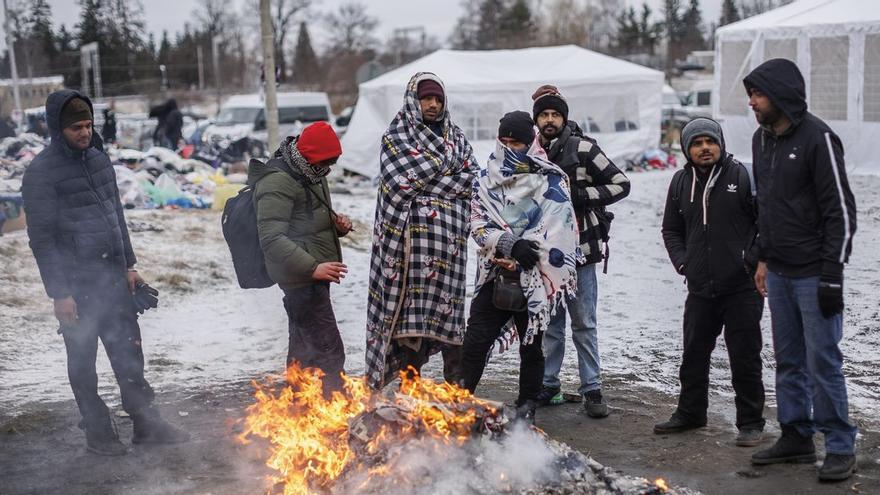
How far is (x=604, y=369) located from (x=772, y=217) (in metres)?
2.30

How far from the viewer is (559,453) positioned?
396 cm

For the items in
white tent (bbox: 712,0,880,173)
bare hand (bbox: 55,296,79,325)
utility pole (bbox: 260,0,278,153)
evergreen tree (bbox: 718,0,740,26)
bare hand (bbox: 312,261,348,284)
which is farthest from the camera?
evergreen tree (bbox: 718,0,740,26)

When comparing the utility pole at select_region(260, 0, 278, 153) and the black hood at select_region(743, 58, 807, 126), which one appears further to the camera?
the utility pole at select_region(260, 0, 278, 153)

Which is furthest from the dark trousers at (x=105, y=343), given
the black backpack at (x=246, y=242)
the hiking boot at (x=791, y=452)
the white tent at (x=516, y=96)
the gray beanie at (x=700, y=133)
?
the white tent at (x=516, y=96)

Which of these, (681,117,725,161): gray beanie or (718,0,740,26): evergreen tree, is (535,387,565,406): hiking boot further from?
(718,0,740,26): evergreen tree

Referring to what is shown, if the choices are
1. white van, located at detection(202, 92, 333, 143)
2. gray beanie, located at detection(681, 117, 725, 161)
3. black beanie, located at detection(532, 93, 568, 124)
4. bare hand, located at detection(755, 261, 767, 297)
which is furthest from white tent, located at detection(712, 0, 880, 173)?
bare hand, located at detection(755, 261, 767, 297)

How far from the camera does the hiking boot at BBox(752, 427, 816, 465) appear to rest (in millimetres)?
4531

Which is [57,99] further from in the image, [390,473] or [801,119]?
[801,119]

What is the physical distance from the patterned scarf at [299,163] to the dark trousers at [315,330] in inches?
23.5

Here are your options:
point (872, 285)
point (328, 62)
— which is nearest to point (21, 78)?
point (328, 62)

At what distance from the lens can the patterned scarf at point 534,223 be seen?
4.92 m

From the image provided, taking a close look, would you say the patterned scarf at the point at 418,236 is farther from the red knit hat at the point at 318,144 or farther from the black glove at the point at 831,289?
the black glove at the point at 831,289

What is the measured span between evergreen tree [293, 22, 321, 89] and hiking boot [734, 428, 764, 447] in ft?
193

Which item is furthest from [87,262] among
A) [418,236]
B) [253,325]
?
[253,325]
